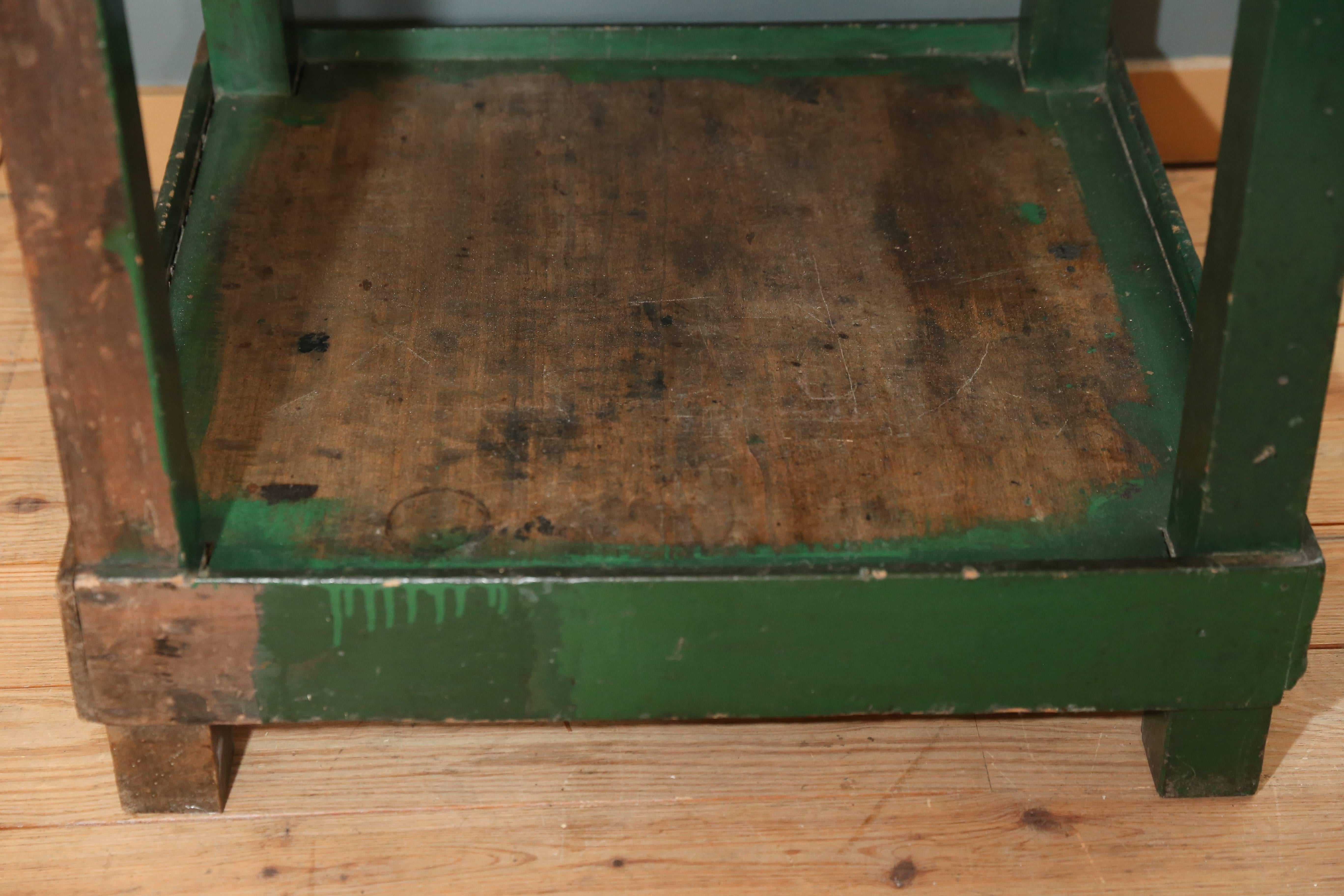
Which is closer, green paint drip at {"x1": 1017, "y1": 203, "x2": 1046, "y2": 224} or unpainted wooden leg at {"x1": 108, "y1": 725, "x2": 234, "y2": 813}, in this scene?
unpainted wooden leg at {"x1": 108, "y1": 725, "x2": 234, "y2": 813}

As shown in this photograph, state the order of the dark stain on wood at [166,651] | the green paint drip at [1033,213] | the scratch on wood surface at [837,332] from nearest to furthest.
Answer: the dark stain on wood at [166,651], the scratch on wood surface at [837,332], the green paint drip at [1033,213]

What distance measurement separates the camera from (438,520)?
1143 millimetres

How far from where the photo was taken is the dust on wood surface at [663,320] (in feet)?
3.85

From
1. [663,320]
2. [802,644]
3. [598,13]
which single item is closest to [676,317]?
[663,320]

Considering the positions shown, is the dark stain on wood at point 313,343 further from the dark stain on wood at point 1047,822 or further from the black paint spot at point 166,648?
the dark stain on wood at point 1047,822

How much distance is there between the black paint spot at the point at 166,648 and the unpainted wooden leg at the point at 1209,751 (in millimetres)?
772

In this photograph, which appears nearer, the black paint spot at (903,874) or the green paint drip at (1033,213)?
the black paint spot at (903,874)

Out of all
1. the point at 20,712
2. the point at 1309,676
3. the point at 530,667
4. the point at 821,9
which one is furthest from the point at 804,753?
the point at 821,9

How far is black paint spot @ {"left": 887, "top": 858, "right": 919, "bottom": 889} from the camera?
1.16m

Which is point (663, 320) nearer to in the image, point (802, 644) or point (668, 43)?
point (802, 644)

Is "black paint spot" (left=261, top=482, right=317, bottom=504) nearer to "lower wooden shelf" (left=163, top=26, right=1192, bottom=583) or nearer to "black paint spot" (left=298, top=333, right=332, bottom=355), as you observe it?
"lower wooden shelf" (left=163, top=26, right=1192, bottom=583)

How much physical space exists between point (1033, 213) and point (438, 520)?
2.32 ft

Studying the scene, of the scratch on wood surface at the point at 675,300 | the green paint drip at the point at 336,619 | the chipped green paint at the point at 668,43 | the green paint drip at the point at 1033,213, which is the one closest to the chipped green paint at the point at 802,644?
the green paint drip at the point at 336,619

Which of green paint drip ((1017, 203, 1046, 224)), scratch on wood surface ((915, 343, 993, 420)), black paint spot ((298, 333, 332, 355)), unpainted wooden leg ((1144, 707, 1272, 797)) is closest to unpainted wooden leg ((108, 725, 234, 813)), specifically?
black paint spot ((298, 333, 332, 355))
